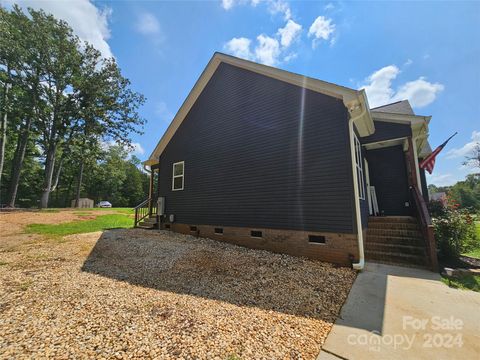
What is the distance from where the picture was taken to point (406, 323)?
112 inches

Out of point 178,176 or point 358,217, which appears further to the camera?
point 178,176

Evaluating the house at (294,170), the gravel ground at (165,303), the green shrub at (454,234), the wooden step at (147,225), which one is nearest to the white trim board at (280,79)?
the house at (294,170)

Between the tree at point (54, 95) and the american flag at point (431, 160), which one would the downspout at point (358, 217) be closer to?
the american flag at point (431, 160)

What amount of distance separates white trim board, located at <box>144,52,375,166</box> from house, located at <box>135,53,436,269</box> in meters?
0.03

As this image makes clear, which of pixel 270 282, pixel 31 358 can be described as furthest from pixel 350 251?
pixel 31 358

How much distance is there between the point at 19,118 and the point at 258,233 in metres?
20.4

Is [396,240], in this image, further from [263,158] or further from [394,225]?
[263,158]

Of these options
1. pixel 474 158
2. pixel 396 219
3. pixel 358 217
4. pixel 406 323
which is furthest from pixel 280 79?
pixel 474 158

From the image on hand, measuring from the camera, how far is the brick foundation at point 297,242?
520 cm

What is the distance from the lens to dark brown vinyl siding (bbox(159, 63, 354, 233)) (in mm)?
5660

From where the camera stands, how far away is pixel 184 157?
9945 millimetres

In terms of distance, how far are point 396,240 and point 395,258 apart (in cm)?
70

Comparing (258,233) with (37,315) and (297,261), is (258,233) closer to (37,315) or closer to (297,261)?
(297,261)

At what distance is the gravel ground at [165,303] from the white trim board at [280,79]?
418 centimetres
